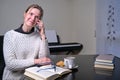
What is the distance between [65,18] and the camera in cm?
385

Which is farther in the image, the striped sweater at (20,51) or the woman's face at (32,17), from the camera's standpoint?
the woman's face at (32,17)

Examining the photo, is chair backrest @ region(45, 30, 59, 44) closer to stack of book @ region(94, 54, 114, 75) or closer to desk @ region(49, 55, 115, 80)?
desk @ region(49, 55, 115, 80)

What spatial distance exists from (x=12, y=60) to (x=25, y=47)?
17cm

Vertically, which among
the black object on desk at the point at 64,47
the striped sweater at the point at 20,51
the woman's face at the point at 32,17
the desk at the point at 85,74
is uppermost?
the woman's face at the point at 32,17

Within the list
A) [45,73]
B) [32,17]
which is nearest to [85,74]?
[45,73]

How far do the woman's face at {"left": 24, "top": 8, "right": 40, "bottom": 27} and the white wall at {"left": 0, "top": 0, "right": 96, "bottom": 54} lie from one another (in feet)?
5.51

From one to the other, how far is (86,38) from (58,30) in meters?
0.69

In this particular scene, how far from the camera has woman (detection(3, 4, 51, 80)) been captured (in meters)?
1.50

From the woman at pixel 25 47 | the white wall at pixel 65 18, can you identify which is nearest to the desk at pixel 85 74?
the woman at pixel 25 47

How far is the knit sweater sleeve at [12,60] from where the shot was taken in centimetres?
148

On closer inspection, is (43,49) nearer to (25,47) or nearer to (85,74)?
(25,47)

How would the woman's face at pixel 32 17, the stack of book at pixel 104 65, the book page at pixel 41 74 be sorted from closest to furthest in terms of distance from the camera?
the book page at pixel 41 74
the stack of book at pixel 104 65
the woman's face at pixel 32 17

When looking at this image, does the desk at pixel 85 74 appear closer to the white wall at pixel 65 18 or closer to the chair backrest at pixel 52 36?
the white wall at pixel 65 18

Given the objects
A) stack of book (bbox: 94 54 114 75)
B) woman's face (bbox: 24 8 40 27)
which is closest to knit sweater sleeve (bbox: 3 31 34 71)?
woman's face (bbox: 24 8 40 27)
